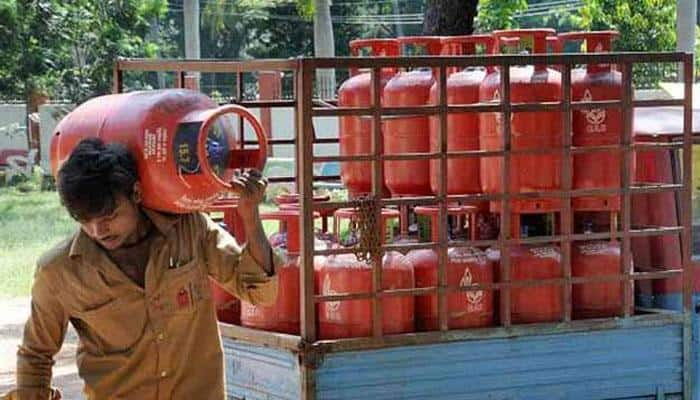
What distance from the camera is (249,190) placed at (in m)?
2.89

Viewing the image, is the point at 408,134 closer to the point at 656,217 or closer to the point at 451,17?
the point at 656,217

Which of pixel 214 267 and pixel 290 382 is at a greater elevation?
pixel 214 267

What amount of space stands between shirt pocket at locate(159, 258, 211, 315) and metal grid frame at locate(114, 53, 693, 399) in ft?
3.15

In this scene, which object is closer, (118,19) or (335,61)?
(335,61)

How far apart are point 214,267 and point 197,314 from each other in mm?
129

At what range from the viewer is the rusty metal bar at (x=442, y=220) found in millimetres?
4121

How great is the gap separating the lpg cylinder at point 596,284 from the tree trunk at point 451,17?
3.63 meters

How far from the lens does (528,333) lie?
13.9 ft

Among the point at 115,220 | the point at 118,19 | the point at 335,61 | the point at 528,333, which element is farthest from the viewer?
the point at 118,19

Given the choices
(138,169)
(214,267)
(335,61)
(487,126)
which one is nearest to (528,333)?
(487,126)

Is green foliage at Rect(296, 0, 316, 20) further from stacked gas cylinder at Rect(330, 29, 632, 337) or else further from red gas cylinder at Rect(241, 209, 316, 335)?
red gas cylinder at Rect(241, 209, 316, 335)

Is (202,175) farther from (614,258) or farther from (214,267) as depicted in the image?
(614,258)

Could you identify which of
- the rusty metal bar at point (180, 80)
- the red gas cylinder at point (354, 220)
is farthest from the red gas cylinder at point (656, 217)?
the rusty metal bar at point (180, 80)

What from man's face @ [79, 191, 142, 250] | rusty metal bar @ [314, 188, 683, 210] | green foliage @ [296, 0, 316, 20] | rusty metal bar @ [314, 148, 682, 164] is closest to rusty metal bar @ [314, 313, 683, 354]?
rusty metal bar @ [314, 188, 683, 210]
